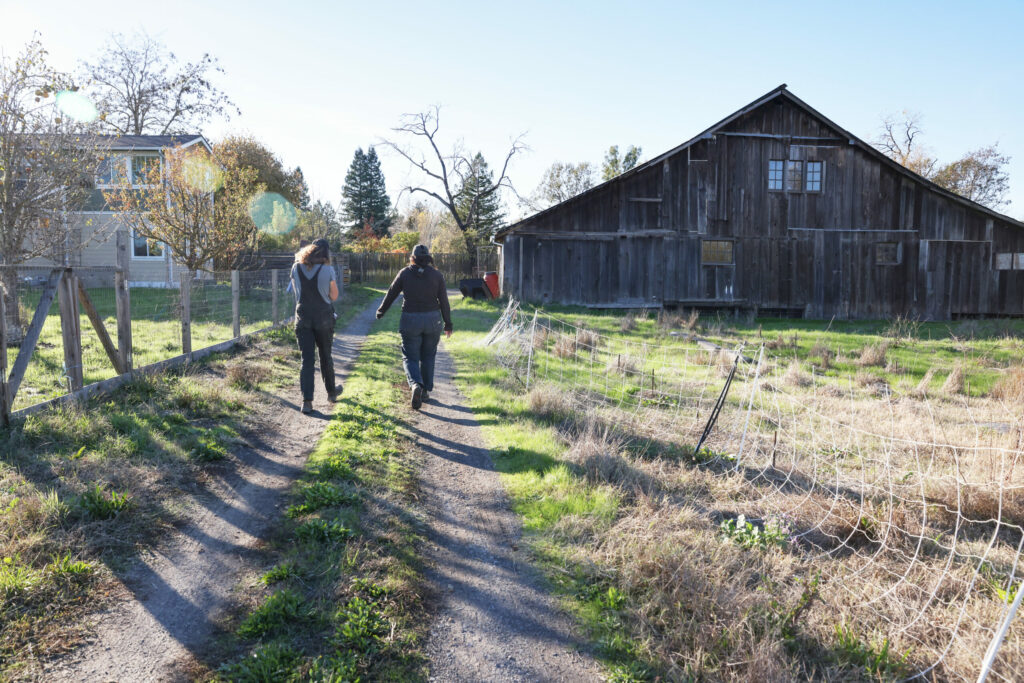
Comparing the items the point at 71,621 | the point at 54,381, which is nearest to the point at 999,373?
the point at 71,621

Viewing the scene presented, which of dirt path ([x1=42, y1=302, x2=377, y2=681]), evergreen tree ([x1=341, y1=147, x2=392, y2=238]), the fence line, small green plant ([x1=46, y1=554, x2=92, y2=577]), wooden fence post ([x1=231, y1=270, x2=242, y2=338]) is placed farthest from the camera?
evergreen tree ([x1=341, y1=147, x2=392, y2=238])

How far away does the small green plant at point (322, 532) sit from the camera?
12.7 ft

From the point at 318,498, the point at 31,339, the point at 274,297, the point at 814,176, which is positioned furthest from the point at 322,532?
the point at 814,176

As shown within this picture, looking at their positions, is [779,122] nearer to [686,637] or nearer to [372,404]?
[372,404]

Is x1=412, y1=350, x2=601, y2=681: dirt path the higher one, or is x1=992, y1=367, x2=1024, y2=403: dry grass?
x1=992, y1=367, x2=1024, y2=403: dry grass

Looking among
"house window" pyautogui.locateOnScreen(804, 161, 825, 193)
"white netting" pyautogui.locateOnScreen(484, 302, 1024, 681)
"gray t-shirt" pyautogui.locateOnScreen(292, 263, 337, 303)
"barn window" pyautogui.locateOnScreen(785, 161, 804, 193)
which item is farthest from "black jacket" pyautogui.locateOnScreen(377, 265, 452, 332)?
"house window" pyautogui.locateOnScreen(804, 161, 825, 193)

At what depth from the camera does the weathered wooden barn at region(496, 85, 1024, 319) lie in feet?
70.9

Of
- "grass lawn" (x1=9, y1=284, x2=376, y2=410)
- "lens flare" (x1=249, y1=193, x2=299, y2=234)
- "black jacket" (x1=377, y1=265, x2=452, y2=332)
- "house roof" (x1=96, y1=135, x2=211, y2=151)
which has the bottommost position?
"grass lawn" (x1=9, y1=284, x2=376, y2=410)

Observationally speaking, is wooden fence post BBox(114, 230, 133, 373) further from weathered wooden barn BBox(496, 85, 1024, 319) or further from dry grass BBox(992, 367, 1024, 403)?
weathered wooden barn BBox(496, 85, 1024, 319)

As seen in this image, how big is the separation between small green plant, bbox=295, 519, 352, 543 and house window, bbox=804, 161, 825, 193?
2233 centimetres

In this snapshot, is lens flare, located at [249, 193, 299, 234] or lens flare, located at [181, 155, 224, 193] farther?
lens flare, located at [249, 193, 299, 234]

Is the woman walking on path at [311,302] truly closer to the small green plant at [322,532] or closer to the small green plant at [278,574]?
the small green plant at [322,532]

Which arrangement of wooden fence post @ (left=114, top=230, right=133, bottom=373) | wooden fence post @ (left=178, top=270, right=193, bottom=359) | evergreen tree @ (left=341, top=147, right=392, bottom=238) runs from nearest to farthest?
wooden fence post @ (left=114, top=230, right=133, bottom=373) < wooden fence post @ (left=178, top=270, right=193, bottom=359) < evergreen tree @ (left=341, top=147, right=392, bottom=238)

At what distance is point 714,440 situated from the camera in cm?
624
